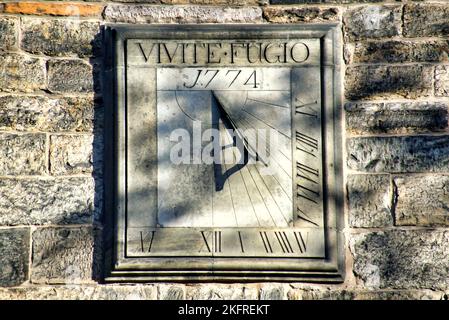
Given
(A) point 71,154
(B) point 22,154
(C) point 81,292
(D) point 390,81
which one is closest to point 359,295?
(D) point 390,81

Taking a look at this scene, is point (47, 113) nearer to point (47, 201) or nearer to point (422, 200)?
point (47, 201)

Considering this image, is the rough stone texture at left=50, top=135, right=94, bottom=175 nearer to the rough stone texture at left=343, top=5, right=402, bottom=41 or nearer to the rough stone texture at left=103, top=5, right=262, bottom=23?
the rough stone texture at left=103, top=5, right=262, bottom=23

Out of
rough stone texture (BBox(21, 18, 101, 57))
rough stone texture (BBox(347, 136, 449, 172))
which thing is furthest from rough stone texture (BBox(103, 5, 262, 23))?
rough stone texture (BBox(347, 136, 449, 172))

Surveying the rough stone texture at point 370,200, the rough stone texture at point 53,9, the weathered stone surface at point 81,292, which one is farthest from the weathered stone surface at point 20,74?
the rough stone texture at point 370,200

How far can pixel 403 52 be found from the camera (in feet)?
11.7

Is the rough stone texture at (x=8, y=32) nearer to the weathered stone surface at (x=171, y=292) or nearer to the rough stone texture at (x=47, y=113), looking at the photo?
the rough stone texture at (x=47, y=113)

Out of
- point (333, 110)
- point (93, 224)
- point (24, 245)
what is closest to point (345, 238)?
point (333, 110)

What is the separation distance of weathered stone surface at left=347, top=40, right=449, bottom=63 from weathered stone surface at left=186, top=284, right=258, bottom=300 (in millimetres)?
1259

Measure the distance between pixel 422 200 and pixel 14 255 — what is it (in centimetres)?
201

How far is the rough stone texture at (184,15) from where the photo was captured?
360 centimetres

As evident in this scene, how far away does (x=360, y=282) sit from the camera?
3443mm

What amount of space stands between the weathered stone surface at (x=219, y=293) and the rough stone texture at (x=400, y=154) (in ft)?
2.60
